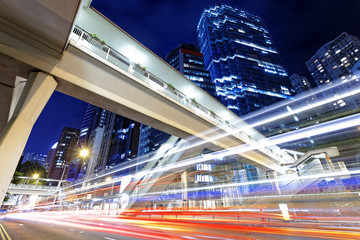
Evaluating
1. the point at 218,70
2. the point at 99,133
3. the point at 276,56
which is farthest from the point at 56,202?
the point at 276,56

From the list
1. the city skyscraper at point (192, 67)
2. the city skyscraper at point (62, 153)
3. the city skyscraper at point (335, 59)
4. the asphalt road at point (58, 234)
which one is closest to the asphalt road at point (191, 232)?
the asphalt road at point (58, 234)

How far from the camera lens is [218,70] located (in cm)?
10606

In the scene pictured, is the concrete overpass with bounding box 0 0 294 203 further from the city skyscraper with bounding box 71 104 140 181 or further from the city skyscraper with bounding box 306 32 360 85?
the city skyscraper with bounding box 306 32 360 85

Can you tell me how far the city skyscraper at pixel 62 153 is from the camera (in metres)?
133

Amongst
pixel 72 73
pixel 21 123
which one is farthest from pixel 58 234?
pixel 72 73

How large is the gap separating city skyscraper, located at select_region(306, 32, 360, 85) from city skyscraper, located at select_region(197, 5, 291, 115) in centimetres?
3386

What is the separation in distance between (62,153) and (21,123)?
171 meters

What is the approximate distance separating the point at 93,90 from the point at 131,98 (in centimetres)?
236

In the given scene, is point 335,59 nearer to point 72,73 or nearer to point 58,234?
point 72,73

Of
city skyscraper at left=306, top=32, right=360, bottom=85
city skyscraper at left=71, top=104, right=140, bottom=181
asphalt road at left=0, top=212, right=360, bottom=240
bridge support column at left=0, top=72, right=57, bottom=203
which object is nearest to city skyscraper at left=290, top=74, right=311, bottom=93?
city skyscraper at left=306, top=32, right=360, bottom=85

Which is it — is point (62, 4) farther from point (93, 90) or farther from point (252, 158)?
point (252, 158)

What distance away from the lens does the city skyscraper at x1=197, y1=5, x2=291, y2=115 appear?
92.3 m

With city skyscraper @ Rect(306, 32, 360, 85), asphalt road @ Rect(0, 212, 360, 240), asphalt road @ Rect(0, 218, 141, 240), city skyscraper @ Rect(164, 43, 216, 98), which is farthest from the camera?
city skyscraper @ Rect(306, 32, 360, 85)

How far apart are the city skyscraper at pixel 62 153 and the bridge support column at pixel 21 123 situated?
486ft
